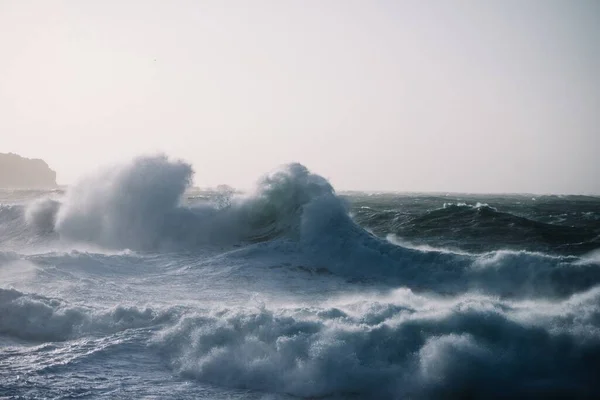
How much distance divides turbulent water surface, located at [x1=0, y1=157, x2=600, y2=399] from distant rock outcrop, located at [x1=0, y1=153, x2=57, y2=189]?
3778 inches

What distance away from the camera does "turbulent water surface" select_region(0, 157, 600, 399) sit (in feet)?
18.8

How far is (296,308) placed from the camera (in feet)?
24.8

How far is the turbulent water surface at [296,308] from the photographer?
18.8 ft

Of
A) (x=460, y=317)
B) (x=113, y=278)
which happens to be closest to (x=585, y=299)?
(x=460, y=317)

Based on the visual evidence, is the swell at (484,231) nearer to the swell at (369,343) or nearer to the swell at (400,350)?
the swell at (369,343)

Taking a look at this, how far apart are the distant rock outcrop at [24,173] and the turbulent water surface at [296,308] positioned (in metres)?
96.0

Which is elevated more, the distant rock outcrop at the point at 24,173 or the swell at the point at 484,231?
the distant rock outcrop at the point at 24,173

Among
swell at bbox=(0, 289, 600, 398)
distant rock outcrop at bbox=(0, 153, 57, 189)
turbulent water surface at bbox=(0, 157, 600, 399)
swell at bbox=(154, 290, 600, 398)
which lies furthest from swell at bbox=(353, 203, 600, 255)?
distant rock outcrop at bbox=(0, 153, 57, 189)

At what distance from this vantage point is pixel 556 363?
5918mm

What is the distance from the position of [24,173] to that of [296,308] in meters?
114

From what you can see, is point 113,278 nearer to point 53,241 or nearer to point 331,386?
point 331,386

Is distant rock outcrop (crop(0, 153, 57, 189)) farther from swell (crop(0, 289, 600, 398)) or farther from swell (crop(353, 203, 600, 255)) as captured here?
swell (crop(0, 289, 600, 398))

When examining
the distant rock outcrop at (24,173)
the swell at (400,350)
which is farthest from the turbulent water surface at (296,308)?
the distant rock outcrop at (24,173)

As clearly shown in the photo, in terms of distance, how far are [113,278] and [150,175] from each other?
27.7 feet
